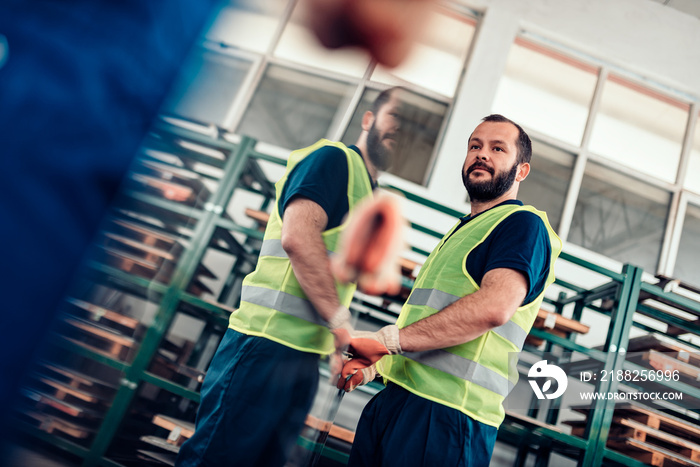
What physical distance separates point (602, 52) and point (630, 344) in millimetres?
2347

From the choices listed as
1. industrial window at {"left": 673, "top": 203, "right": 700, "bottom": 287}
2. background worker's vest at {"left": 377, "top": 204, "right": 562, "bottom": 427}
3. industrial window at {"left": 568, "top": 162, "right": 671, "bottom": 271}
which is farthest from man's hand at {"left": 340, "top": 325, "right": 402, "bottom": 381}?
industrial window at {"left": 673, "top": 203, "right": 700, "bottom": 287}

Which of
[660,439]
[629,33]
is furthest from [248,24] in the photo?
[629,33]

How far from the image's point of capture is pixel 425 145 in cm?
32

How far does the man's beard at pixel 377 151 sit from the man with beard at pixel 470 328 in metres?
0.42

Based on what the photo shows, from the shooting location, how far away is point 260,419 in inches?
11.7

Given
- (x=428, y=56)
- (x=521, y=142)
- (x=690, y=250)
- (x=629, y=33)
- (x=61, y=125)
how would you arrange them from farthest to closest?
(x=629, y=33) < (x=690, y=250) < (x=521, y=142) < (x=428, y=56) < (x=61, y=125)

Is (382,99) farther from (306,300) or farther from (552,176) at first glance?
(552,176)

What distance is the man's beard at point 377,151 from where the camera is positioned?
26 centimetres

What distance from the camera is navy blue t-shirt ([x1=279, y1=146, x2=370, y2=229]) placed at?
257mm

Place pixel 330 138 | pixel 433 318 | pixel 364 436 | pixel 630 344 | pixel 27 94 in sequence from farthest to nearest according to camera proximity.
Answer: pixel 630 344
pixel 364 436
pixel 433 318
pixel 330 138
pixel 27 94

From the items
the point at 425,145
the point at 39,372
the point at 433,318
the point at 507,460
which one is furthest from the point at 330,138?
the point at 507,460

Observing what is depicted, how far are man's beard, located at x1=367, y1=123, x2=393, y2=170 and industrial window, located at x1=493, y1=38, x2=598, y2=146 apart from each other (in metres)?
3.30

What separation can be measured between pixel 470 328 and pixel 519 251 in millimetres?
171

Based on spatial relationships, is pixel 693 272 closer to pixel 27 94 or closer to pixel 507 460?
pixel 507 460
